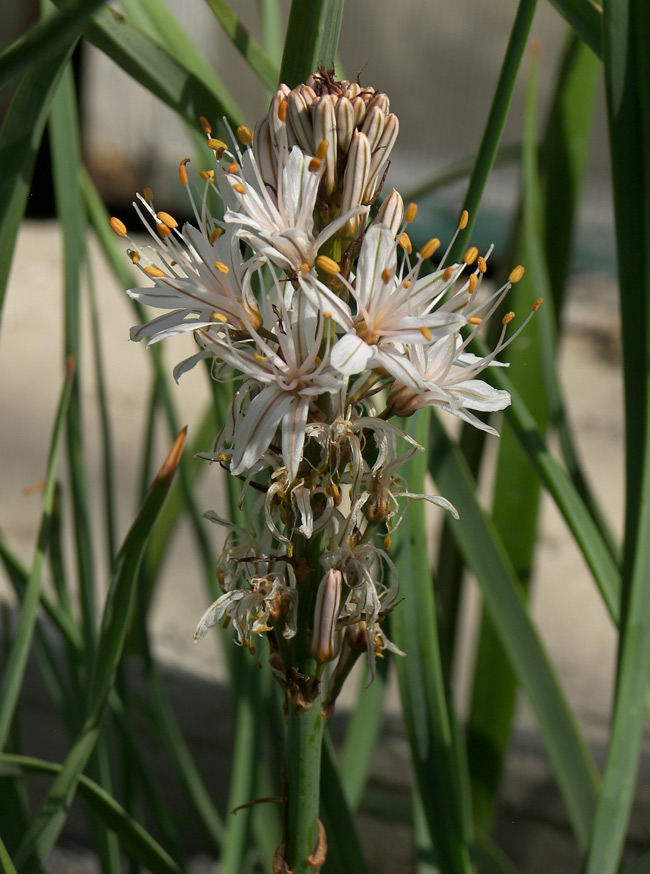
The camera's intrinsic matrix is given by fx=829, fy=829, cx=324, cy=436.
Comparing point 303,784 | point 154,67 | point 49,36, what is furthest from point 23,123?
point 303,784

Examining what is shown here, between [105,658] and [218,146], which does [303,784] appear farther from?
[218,146]

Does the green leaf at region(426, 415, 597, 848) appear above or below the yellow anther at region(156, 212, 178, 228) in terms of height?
below

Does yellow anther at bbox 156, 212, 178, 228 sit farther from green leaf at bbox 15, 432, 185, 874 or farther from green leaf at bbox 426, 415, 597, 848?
green leaf at bbox 426, 415, 597, 848

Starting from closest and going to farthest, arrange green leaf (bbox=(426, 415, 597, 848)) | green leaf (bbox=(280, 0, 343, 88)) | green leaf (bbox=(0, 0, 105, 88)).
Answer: green leaf (bbox=(0, 0, 105, 88))
green leaf (bbox=(280, 0, 343, 88))
green leaf (bbox=(426, 415, 597, 848))

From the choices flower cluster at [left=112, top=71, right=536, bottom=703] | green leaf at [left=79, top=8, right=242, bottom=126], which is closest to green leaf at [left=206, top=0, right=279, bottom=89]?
green leaf at [left=79, top=8, right=242, bottom=126]

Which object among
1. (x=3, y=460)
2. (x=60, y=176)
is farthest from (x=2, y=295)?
(x=3, y=460)

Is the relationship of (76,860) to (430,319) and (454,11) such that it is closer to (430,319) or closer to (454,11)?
(430,319)
